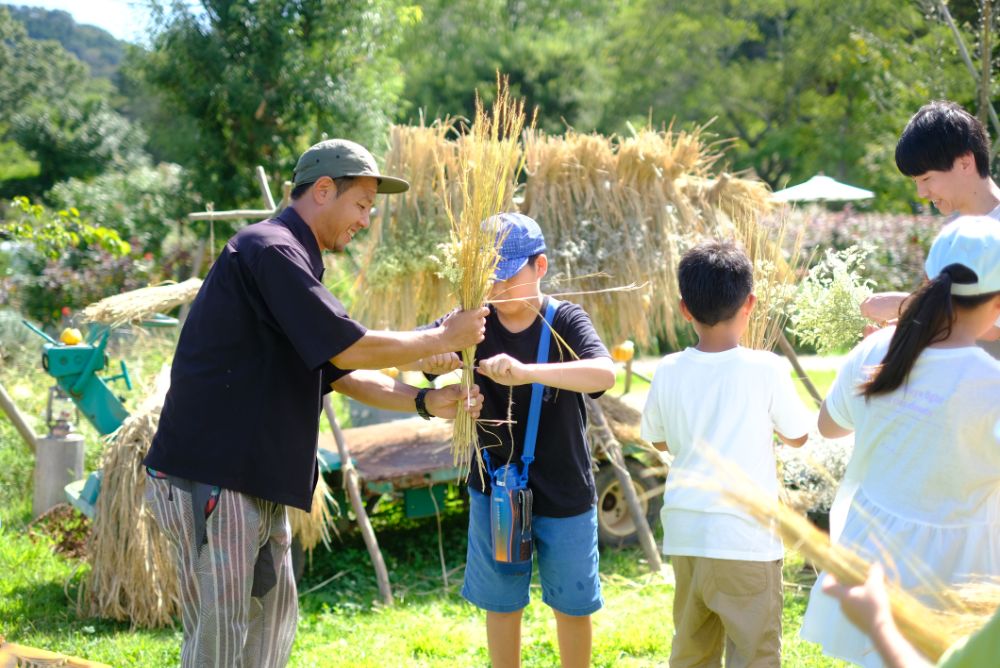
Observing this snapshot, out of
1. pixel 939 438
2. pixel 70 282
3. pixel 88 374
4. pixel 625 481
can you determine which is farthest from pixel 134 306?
pixel 70 282

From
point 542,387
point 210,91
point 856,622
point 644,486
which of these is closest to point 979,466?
point 856,622

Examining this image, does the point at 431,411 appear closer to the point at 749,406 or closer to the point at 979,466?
the point at 749,406

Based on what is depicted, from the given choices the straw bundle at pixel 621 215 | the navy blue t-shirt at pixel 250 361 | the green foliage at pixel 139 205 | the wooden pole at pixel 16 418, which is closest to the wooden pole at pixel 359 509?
the straw bundle at pixel 621 215

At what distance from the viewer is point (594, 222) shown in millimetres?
5523

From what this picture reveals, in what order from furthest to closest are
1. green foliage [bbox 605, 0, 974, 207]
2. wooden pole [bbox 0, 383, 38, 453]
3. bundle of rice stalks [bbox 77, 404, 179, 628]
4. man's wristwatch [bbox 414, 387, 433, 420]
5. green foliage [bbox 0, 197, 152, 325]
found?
green foliage [bbox 605, 0, 974, 207] → green foliage [bbox 0, 197, 152, 325] → wooden pole [bbox 0, 383, 38, 453] → bundle of rice stalks [bbox 77, 404, 179, 628] → man's wristwatch [bbox 414, 387, 433, 420]

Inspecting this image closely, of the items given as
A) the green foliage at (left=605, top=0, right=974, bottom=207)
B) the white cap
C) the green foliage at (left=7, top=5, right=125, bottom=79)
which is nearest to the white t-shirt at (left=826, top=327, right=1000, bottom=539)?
the white cap

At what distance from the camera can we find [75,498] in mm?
4797

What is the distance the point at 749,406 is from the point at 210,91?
38.9ft

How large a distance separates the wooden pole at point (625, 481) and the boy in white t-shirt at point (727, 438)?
2.30 m

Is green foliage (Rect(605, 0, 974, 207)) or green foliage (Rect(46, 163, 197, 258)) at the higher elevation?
green foliage (Rect(605, 0, 974, 207))

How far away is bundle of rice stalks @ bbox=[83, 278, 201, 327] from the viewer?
4520mm

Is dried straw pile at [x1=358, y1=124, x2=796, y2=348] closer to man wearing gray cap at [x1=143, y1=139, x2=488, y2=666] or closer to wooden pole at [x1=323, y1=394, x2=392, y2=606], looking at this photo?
wooden pole at [x1=323, y1=394, x2=392, y2=606]

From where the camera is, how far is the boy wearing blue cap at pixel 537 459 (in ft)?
9.87

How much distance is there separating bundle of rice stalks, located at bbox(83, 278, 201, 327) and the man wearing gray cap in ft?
6.49
